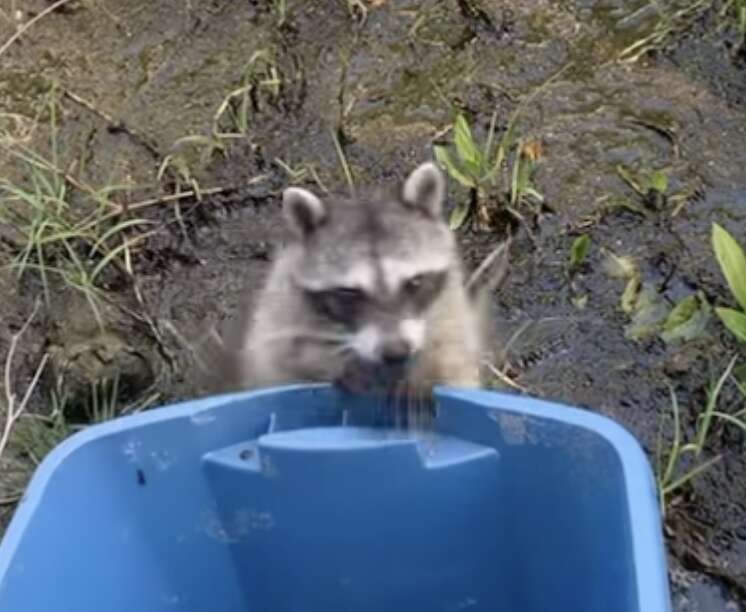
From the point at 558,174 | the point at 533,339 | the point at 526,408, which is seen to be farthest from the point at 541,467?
the point at 558,174

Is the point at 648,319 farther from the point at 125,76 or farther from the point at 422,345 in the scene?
the point at 125,76

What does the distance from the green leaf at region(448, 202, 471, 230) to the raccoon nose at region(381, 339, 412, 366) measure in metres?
0.79

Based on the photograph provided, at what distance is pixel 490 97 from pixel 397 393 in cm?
131

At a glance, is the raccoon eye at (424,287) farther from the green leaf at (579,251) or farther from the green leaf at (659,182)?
the green leaf at (659,182)

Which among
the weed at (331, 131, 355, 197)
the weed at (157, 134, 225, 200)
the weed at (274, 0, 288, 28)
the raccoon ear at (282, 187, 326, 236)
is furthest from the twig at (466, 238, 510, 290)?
the weed at (274, 0, 288, 28)

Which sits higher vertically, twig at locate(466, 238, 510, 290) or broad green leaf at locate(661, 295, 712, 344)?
twig at locate(466, 238, 510, 290)

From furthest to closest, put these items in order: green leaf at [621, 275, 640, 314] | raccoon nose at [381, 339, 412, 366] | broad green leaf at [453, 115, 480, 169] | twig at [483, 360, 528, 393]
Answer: broad green leaf at [453, 115, 480, 169], green leaf at [621, 275, 640, 314], twig at [483, 360, 528, 393], raccoon nose at [381, 339, 412, 366]

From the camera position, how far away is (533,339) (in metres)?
3.08

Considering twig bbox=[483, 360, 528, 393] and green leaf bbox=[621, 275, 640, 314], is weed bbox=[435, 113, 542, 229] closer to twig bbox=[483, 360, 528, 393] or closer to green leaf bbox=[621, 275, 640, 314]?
green leaf bbox=[621, 275, 640, 314]

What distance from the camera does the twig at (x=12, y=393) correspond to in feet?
9.18

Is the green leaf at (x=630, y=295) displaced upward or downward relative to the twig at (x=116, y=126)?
downward

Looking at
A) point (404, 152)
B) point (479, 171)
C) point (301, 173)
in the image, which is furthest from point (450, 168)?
point (301, 173)

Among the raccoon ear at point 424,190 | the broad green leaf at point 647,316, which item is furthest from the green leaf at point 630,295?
the raccoon ear at point 424,190

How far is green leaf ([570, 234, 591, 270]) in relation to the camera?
10.4 feet
